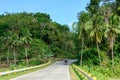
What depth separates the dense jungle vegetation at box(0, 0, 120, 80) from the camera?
65.4 meters

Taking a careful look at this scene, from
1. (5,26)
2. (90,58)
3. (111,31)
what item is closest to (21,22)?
(5,26)

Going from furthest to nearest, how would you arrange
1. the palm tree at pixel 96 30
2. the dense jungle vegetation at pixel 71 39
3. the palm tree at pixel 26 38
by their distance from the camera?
the palm tree at pixel 26 38, the dense jungle vegetation at pixel 71 39, the palm tree at pixel 96 30

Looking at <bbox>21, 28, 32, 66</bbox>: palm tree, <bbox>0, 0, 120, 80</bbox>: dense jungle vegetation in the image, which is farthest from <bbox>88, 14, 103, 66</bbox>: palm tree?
<bbox>21, 28, 32, 66</bbox>: palm tree

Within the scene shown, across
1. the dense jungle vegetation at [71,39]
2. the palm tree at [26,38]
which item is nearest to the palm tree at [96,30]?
the dense jungle vegetation at [71,39]

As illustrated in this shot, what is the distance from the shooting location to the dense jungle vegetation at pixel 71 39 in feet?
214

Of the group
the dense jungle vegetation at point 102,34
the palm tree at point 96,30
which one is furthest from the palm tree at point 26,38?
the palm tree at point 96,30

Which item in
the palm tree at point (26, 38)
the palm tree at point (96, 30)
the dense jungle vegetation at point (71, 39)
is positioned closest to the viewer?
the palm tree at point (96, 30)

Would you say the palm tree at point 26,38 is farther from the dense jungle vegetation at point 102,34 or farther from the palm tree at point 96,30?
the palm tree at point 96,30

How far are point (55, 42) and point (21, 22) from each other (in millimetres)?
21066

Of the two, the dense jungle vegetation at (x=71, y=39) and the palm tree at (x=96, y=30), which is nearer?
the palm tree at (x=96, y=30)

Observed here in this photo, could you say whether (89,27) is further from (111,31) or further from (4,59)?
(4,59)

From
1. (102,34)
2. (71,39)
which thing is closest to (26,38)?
(102,34)

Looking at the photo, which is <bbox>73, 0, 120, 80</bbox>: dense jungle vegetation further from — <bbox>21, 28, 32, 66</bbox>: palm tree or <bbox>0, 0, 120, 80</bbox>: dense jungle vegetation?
<bbox>21, 28, 32, 66</bbox>: palm tree

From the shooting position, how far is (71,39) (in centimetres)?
12681
